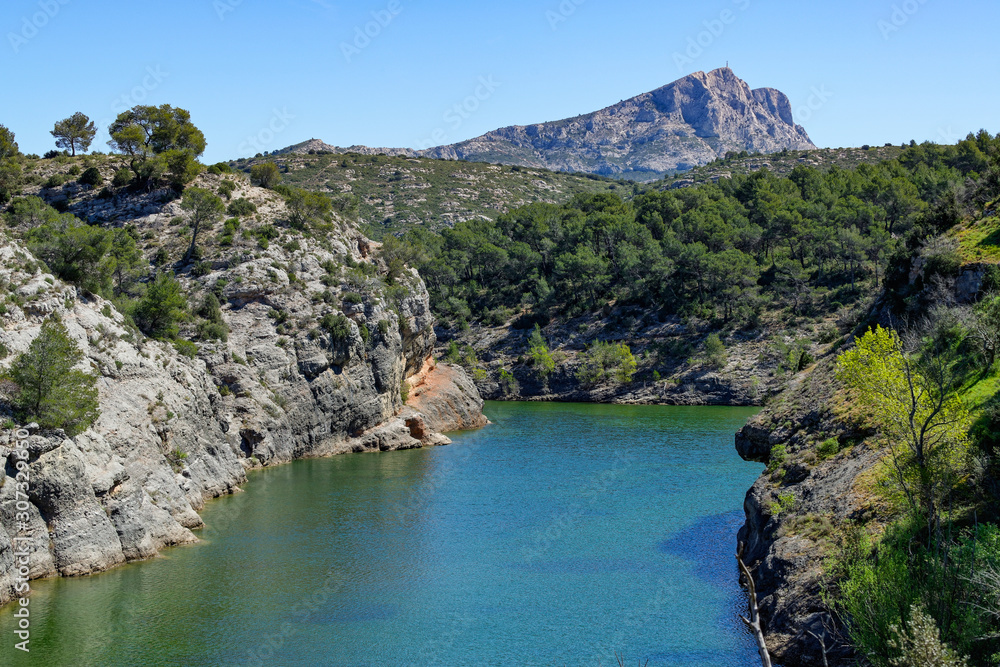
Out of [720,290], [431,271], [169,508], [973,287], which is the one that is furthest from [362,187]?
[973,287]

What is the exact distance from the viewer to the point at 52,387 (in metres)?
33.5

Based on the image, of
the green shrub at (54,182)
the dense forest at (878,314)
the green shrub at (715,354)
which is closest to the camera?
the dense forest at (878,314)

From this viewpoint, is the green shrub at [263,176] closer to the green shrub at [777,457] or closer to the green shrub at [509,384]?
the green shrub at [509,384]

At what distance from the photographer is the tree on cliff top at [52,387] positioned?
1291 inches

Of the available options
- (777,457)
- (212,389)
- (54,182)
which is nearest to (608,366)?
(212,389)

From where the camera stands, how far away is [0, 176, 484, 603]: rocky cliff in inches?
1308

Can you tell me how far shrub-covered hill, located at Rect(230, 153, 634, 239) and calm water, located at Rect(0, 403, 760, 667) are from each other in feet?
355

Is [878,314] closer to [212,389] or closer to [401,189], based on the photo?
[212,389]

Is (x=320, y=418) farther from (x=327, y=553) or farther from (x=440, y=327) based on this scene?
(x=440, y=327)

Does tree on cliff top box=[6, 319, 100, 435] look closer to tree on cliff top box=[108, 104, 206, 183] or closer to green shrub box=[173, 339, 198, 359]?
green shrub box=[173, 339, 198, 359]

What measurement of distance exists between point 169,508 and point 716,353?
7562 centimetres

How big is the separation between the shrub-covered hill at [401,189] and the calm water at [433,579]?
108m

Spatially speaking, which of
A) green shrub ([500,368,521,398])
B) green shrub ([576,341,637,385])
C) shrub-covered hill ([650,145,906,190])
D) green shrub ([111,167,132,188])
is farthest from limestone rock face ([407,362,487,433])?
shrub-covered hill ([650,145,906,190])

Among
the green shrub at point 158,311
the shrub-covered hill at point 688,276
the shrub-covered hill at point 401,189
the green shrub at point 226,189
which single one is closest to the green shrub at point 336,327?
the green shrub at point 158,311
